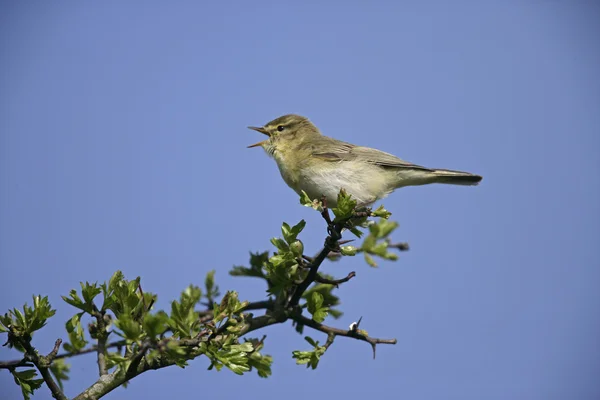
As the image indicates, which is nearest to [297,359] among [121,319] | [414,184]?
[121,319]

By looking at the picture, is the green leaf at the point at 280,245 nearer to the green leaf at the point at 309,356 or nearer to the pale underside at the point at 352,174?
the green leaf at the point at 309,356

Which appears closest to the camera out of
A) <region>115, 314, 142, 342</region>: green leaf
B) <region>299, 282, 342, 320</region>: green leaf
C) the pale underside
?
<region>115, 314, 142, 342</region>: green leaf

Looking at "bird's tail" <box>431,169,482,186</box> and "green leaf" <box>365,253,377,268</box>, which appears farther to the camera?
"bird's tail" <box>431,169,482,186</box>

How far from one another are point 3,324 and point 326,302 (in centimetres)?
210

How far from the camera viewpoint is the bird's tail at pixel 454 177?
538cm

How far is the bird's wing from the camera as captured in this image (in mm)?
5363

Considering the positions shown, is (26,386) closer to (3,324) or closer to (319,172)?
(3,324)

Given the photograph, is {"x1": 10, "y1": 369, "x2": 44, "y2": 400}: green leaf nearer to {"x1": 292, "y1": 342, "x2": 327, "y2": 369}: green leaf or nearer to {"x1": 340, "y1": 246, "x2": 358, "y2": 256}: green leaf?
{"x1": 292, "y1": 342, "x2": 327, "y2": 369}: green leaf

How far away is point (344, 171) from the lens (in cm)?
522

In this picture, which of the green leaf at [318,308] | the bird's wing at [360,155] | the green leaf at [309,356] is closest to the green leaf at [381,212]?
the green leaf at [318,308]

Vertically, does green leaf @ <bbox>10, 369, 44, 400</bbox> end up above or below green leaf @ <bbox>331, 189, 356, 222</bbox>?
below

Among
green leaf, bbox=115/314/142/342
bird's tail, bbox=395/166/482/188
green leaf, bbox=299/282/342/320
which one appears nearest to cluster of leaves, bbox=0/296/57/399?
green leaf, bbox=115/314/142/342

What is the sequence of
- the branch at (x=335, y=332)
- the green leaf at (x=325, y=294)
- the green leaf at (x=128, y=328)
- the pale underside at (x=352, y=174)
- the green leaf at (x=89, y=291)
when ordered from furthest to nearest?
1. the pale underside at (x=352, y=174)
2. the green leaf at (x=325, y=294)
3. the branch at (x=335, y=332)
4. the green leaf at (x=89, y=291)
5. the green leaf at (x=128, y=328)

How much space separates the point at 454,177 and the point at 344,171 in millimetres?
1184
